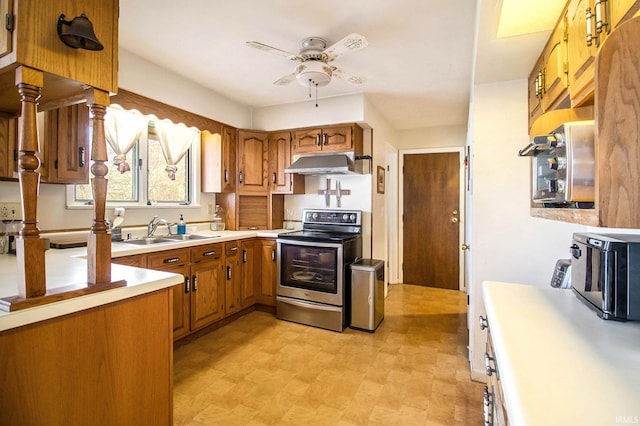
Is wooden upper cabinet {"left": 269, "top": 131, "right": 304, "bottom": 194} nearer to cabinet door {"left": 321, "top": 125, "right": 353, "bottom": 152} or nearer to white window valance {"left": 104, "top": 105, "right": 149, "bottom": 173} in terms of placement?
cabinet door {"left": 321, "top": 125, "right": 353, "bottom": 152}

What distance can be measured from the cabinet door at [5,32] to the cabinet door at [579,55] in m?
1.75

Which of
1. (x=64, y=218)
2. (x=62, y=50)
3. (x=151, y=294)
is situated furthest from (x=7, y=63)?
(x=64, y=218)

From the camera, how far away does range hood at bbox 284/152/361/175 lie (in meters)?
3.23

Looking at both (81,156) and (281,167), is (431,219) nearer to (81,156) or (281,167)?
(281,167)

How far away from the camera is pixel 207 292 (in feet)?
9.52

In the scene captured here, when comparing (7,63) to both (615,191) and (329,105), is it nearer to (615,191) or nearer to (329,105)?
(615,191)

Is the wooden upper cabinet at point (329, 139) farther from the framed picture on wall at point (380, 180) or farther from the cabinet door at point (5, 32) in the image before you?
the cabinet door at point (5, 32)

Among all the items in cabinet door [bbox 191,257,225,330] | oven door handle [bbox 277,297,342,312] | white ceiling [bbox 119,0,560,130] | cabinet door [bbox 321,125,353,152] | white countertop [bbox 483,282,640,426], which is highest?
white ceiling [bbox 119,0,560,130]

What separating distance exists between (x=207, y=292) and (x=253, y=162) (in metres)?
1.67

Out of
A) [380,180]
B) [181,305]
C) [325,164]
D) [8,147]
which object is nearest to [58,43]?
[8,147]

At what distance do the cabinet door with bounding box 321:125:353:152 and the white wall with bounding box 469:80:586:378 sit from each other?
4.87 ft

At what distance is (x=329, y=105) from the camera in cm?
355

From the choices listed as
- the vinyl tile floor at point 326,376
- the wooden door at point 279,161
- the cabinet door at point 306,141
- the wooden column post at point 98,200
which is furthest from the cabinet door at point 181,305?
the cabinet door at point 306,141

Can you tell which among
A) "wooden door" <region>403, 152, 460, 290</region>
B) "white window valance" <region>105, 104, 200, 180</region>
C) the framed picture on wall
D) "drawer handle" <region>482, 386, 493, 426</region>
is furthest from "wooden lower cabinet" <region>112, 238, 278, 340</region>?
"wooden door" <region>403, 152, 460, 290</region>
